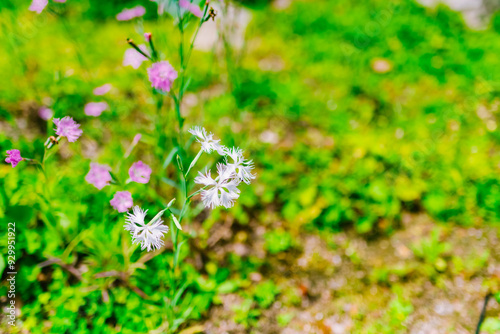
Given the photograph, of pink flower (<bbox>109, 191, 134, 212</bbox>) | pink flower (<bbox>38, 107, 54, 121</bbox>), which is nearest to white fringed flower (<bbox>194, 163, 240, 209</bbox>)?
pink flower (<bbox>109, 191, 134, 212</bbox>)

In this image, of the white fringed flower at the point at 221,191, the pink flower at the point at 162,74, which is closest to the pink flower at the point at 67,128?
Answer: the pink flower at the point at 162,74

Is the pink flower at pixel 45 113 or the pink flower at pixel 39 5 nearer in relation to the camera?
the pink flower at pixel 39 5

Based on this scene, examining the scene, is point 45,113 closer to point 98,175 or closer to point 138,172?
point 98,175

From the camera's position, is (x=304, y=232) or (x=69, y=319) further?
(x=304, y=232)

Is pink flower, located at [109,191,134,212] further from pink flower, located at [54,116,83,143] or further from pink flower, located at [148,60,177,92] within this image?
pink flower, located at [148,60,177,92]

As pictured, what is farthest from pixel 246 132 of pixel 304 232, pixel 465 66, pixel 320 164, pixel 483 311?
pixel 465 66

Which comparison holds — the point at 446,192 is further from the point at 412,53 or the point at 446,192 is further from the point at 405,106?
the point at 412,53

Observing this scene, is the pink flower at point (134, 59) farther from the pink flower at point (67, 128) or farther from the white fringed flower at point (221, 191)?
the white fringed flower at point (221, 191)

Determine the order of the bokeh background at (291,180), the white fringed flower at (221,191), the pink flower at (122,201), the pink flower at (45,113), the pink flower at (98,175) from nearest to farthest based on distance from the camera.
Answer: the white fringed flower at (221,191)
the pink flower at (122,201)
the pink flower at (98,175)
the bokeh background at (291,180)
the pink flower at (45,113)
